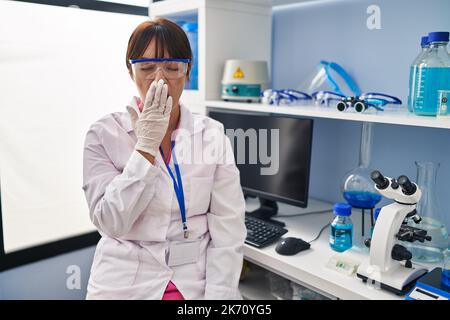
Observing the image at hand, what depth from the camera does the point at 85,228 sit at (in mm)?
2119

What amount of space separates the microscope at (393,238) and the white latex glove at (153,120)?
2.25 feet

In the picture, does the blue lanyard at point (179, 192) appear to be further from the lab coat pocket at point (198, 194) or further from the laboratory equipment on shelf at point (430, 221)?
the laboratory equipment on shelf at point (430, 221)

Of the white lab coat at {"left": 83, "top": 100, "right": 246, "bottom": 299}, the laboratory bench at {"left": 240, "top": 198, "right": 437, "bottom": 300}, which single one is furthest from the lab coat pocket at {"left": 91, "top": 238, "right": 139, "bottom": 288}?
the laboratory bench at {"left": 240, "top": 198, "right": 437, "bottom": 300}

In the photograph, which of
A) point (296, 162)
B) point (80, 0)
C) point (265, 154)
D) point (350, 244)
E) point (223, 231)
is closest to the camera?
point (223, 231)

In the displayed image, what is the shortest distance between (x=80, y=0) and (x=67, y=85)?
0.42 metres

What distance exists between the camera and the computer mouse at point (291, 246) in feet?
4.67

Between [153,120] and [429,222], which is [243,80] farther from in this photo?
[429,222]

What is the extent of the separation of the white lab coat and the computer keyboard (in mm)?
155

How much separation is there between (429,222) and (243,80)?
3.21 ft

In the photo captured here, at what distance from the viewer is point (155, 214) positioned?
49.8 inches

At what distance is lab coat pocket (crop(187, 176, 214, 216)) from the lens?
130 cm

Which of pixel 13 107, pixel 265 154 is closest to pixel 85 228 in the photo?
pixel 13 107

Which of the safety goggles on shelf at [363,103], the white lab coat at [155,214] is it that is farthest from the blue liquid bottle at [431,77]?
the white lab coat at [155,214]

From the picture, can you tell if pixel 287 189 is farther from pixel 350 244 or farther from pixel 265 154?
pixel 350 244
